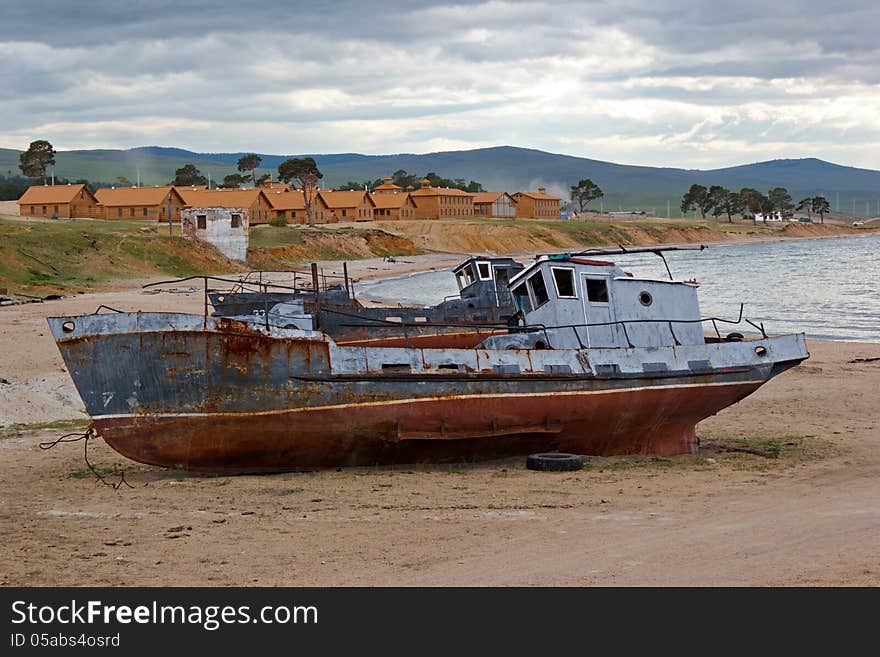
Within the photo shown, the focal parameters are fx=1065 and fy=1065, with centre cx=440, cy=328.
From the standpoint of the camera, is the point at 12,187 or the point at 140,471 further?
the point at 12,187

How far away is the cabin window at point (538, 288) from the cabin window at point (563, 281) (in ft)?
0.79

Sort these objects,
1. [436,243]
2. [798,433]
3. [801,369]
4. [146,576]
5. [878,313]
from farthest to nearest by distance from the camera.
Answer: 1. [436,243]
2. [878,313]
3. [801,369]
4. [798,433]
5. [146,576]

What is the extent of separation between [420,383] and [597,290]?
4.20 meters

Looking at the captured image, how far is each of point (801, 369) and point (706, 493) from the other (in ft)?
51.9

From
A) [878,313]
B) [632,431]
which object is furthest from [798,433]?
[878,313]

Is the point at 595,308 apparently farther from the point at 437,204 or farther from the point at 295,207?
the point at 437,204

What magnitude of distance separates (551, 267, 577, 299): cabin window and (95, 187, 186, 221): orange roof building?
9135cm

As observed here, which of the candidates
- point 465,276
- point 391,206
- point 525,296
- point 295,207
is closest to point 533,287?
point 525,296

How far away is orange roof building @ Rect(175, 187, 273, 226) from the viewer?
10975 cm

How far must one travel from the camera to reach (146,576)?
Answer: 10.6 metres

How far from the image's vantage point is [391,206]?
136 meters

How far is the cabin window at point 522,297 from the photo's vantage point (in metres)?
19.9

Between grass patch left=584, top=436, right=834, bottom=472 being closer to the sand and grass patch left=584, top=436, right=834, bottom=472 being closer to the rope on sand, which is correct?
the sand

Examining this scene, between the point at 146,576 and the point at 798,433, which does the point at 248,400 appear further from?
the point at 798,433
